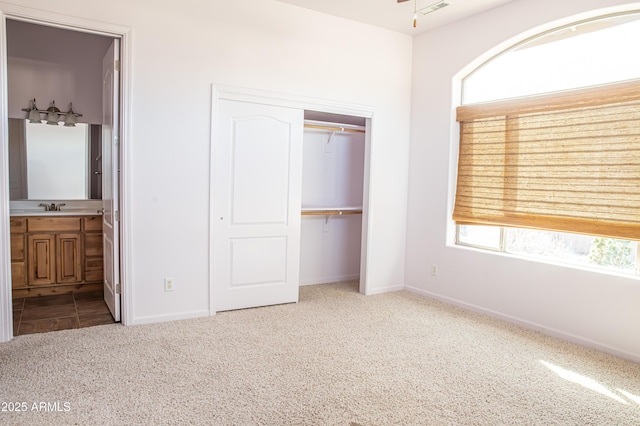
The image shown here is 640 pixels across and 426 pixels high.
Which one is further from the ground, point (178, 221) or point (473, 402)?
point (178, 221)

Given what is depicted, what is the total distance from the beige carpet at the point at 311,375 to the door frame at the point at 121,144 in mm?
266

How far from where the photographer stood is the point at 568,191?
3.61 meters

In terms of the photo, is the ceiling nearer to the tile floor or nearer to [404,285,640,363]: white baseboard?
→ [404,285,640,363]: white baseboard

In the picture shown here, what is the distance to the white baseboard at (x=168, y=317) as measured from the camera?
12.0ft

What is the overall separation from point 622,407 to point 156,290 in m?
3.44

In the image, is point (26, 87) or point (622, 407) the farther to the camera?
point (26, 87)

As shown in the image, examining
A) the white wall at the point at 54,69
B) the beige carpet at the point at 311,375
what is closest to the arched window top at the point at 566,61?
the beige carpet at the point at 311,375

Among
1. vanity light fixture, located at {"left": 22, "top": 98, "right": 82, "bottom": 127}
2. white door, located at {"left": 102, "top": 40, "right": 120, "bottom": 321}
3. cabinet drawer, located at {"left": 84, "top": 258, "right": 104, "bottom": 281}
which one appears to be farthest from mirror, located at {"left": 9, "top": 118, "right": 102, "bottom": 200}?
white door, located at {"left": 102, "top": 40, "right": 120, "bottom": 321}

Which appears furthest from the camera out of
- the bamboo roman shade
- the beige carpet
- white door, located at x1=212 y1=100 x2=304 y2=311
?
white door, located at x1=212 y1=100 x2=304 y2=311

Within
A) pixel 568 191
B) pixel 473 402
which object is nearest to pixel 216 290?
pixel 473 402

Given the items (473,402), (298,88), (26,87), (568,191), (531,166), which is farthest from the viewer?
(26,87)

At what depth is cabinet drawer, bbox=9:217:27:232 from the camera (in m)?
4.34

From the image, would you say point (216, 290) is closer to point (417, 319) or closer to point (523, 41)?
point (417, 319)

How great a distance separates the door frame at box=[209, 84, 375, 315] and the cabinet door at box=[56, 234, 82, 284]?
5.88 feet
